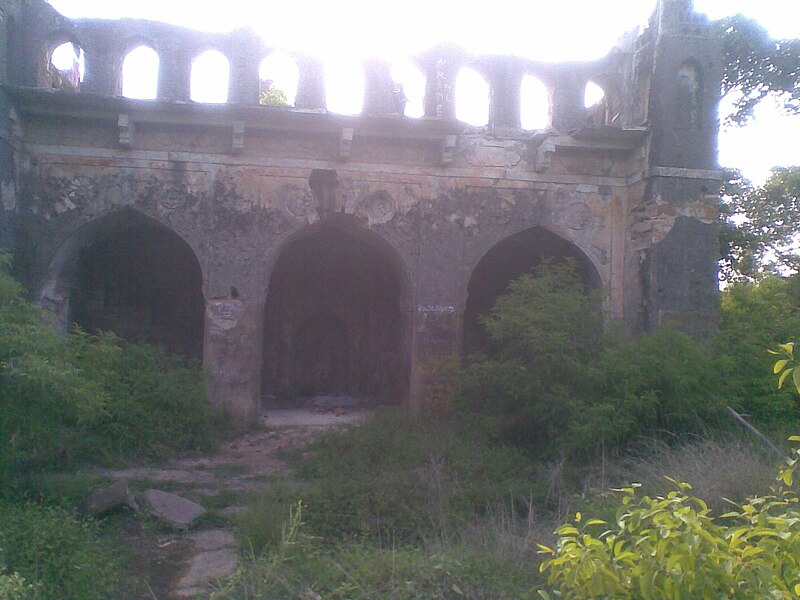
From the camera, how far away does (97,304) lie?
13.2 metres

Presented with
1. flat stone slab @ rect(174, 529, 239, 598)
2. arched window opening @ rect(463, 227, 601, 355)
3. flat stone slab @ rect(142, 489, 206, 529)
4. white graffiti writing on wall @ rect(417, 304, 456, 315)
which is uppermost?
arched window opening @ rect(463, 227, 601, 355)

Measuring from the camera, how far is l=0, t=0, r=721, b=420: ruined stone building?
10.2 metres

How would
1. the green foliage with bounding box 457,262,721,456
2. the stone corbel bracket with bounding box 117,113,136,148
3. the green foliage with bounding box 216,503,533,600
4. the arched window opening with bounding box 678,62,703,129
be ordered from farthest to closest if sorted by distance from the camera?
the arched window opening with bounding box 678,62,703,129, the stone corbel bracket with bounding box 117,113,136,148, the green foliage with bounding box 457,262,721,456, the green foliage with bounding box 216,503,533,600

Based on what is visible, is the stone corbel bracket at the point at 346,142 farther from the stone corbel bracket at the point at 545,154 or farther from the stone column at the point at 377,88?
the stone corbel bracket at the point at 545,154

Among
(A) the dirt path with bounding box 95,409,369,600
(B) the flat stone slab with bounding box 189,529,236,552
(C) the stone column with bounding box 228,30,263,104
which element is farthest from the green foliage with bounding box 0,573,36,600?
(C) the stone column with bounding box 228,30,263,104

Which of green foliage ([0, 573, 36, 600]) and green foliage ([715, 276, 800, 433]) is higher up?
green foliage ([715, 276, 800, 433])

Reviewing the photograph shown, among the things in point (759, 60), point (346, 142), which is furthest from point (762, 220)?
point (346, 142)

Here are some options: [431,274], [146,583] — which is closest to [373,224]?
[431,274]

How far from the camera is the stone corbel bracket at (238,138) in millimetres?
10234

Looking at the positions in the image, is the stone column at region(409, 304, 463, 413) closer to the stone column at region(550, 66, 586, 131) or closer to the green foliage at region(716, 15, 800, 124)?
the stone column at region(550, 66, 586, 131)

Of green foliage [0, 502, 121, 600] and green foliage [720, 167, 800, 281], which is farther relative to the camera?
green foliage [720, 167, 800, 281]

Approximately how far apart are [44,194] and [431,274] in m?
5.28

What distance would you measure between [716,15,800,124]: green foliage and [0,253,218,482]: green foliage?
13.4 m

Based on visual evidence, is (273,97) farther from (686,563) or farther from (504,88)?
(686,563)
